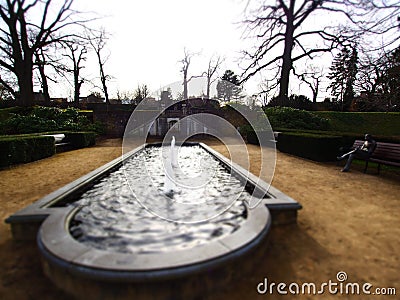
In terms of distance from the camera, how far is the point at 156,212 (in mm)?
3008

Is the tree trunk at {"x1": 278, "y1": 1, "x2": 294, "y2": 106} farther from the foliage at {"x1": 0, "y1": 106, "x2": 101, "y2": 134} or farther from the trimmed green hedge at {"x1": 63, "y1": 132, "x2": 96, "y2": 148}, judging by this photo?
the foliage at {"x1": 0, "y1": 106, "x2": 101, "y2": 134}

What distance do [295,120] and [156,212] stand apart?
509 inches

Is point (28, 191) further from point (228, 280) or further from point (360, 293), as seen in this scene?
point (360, 293)

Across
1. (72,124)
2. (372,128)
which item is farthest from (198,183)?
(372,128)

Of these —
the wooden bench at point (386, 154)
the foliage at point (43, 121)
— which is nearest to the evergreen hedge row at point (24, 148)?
the foliage at point (43, 121)

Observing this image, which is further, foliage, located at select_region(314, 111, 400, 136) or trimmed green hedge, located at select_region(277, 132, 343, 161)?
foliage, located at select_region(314, 111, 400, 136)

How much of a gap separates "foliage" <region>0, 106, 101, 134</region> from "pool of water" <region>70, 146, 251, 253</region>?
34.9 feet

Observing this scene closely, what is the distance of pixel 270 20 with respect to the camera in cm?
1603

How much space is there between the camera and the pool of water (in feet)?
7.47

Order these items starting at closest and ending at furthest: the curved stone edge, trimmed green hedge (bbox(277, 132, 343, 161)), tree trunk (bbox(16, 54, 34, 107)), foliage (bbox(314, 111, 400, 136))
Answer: the curved stone edge → trimmed green hedge (bbox(277, 132, 343, 161)) → tree trunk (bbox(16, 54, 34, 107)) → foliage (bbox(314, 111, 400, 136))

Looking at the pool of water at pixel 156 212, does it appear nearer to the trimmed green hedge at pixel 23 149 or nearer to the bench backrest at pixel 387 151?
the trimmed green hedge at pixel 23 149

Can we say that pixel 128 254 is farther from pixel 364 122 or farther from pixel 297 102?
pixel 364 122

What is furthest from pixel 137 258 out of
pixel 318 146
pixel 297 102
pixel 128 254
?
pixel 297 102

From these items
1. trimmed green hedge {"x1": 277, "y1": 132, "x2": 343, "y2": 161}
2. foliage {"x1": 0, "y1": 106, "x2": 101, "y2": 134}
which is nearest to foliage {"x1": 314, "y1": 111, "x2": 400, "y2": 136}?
trimmed green hedge {"x1": 277, "y1": 132, "x2": 343, "y2": 161}
